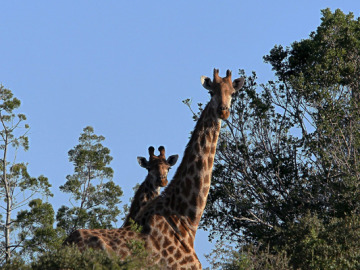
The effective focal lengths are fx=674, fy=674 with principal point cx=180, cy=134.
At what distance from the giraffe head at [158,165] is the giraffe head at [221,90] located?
17.8ft

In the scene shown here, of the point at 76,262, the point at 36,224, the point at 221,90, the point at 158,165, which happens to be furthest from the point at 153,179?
the point at 36,224

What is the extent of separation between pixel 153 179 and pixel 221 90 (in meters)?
6.13

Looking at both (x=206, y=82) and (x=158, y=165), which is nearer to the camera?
(x=206, y=82)

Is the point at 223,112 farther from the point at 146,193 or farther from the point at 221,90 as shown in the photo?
the point at 146,193

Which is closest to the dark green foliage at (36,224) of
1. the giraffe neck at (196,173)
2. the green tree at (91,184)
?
the green tree at (91,184)

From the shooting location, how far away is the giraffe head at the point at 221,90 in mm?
12797

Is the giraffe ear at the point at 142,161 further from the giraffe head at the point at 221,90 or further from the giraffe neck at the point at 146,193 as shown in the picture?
the giraffe head at the point at 221,90

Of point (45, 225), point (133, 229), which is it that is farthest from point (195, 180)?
point (45, 225)

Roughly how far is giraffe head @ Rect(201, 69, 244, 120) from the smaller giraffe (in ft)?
16.8

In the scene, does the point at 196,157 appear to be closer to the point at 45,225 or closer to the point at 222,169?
the point at 222,169

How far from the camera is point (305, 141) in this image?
2748 cm

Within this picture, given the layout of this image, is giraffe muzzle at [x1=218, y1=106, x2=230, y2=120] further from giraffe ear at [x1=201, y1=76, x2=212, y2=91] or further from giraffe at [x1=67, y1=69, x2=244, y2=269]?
giraffe ear at [x1=201, y1=76, x2=212, y2=91]

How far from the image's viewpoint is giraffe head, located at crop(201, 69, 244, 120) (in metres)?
12.8

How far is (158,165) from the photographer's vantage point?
1891 cm
